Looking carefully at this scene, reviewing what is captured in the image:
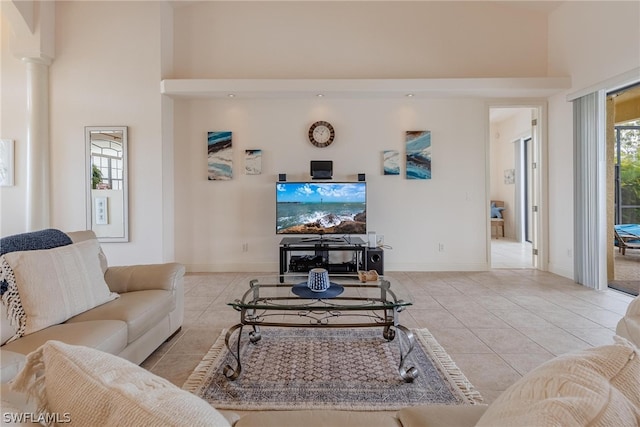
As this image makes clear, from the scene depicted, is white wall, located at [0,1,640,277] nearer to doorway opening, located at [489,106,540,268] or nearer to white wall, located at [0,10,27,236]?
white wall, located at [0,10,27,236]

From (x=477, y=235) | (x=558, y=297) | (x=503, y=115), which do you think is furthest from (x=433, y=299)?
(x=503, y=115)

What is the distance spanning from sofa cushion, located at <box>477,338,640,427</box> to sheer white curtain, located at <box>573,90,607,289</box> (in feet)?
14.1

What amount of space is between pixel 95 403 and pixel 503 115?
9548 millimetres

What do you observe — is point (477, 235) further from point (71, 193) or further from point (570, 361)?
point (71, 193)

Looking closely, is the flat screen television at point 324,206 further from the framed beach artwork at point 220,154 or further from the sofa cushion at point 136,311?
the sofa cushion at point 136,311

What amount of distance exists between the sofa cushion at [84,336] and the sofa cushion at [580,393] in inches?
70.2

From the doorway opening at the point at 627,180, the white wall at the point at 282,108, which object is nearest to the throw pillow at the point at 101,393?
the white wall at the point at 282,108

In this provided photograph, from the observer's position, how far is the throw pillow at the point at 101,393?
51cm

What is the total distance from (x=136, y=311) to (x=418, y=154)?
4.13 m

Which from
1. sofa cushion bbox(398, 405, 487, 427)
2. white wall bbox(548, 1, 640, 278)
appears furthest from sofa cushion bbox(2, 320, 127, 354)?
white wall bbox(548, 1, 640, 278)

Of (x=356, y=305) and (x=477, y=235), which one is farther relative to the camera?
(x=477, y=235)

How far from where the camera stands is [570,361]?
62cm

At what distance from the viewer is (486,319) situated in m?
3.04

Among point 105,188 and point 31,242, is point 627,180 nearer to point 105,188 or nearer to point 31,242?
point 31,242
